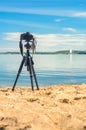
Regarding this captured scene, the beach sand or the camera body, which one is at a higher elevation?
the camera body

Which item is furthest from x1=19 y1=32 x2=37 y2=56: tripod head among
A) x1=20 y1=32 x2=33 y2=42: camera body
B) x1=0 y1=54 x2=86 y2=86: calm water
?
x1=0 y1=54 x2=86 y2=86: calm water

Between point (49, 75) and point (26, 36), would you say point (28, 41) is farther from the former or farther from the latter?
point (49, 75)

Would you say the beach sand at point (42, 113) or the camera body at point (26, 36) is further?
the camera body at point (26, 36)

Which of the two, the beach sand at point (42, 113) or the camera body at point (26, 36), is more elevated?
the camera body at point (26, 36)

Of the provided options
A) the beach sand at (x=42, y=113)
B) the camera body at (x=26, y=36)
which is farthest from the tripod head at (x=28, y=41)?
the beach sand at (x=42, y=113)

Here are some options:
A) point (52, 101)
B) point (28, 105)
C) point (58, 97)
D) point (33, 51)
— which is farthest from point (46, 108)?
point (33, 51)

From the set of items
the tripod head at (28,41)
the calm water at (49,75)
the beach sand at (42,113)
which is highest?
the tripod head at (28,41)

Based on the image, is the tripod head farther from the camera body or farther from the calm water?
the calm water

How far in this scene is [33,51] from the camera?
16781 mm

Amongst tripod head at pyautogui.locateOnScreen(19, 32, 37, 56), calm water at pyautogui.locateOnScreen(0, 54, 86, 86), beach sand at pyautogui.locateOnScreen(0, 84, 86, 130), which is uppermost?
tripod head at pyautogui.locateOnScreen(19, 32, 37, 56)

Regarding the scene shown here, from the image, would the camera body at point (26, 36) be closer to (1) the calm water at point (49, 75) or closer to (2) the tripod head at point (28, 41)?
(2) the tripod head at point (28, 41)

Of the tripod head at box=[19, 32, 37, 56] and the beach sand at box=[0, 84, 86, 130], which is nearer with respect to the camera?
the beach sand at box=[0, 84, 86, 130]

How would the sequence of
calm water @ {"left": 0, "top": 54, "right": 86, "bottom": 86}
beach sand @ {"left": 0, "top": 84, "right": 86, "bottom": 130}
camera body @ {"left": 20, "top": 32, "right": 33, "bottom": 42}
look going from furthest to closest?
calm water @ {"left": 0, "top": 54, "right": 86, "bottom": 86} < camera body @ {"left": 20, "top": 32, "right": 33, "bottom": 42} < beach sand @ {"left": 0, "top": 84, "right": 86, "bottom": 130}

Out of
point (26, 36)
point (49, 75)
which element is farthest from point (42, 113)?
point (49, 75)
